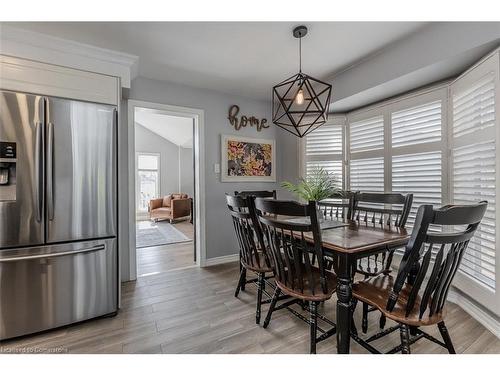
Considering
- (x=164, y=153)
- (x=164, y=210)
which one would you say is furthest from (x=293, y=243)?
(x=164, y=153)

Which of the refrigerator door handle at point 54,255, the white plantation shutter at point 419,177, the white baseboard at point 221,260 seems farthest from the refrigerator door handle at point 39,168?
the white plantation shutter at point 419,177

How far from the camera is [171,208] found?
6832 mm

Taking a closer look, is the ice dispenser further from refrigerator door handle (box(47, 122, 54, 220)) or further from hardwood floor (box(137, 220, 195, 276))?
hardwood floor (box(137, 220, 195, 276))

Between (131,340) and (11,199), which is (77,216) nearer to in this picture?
(11,199)

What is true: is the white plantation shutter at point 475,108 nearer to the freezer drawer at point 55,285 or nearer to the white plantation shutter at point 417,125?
the white plantation shutter at point 417,125

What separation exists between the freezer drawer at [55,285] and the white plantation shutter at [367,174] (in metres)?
3.02

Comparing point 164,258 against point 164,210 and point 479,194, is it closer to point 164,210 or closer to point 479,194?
point 164,210

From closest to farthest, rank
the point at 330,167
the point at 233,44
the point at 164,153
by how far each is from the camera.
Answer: the point at 233,44 < the point at 330,167 < the point at 164,153

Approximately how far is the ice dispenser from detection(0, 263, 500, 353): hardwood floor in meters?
1.11

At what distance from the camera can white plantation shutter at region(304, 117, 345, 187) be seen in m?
3.46

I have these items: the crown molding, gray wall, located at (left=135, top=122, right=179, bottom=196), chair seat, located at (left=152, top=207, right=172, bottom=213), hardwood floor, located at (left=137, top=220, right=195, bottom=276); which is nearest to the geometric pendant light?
the crown molding

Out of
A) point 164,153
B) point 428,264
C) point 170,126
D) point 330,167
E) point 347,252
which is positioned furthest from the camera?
point 164,153

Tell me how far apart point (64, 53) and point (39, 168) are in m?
1.01

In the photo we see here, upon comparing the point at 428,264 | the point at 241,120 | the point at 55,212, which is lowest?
the point at 428,264
